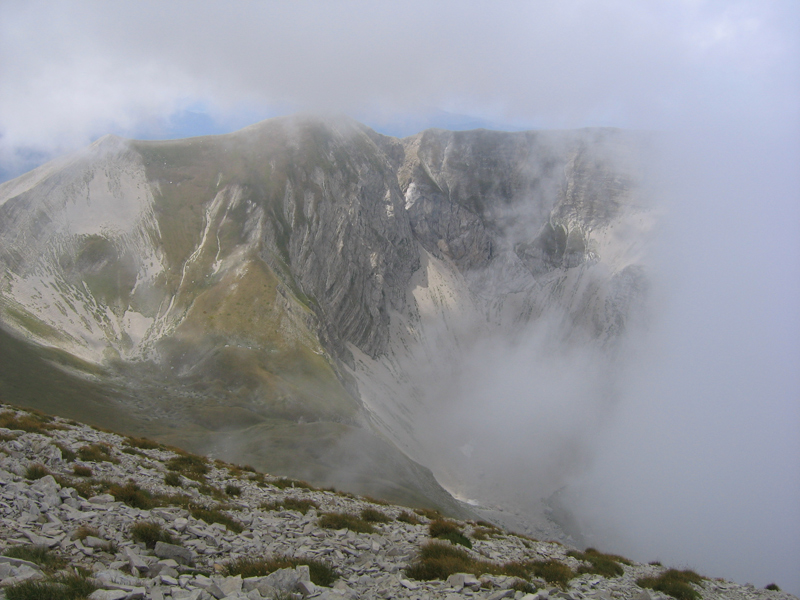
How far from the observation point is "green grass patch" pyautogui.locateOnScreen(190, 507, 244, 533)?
1417 cm

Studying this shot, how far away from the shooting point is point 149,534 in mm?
11328

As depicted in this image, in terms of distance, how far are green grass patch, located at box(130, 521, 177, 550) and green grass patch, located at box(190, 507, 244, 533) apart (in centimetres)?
251

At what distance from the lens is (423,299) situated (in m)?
197

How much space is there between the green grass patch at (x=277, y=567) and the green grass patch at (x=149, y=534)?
173 cm

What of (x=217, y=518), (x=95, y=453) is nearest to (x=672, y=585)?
(x=217, y=518)

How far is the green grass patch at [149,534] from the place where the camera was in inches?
440

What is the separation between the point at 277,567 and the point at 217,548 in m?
2.34

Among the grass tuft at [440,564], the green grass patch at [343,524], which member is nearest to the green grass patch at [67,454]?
the green grass patch at [343,524]

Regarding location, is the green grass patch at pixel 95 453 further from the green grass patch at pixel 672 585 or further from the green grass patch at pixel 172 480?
the green grass patch at pixel 672 585

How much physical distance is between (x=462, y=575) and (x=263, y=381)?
8619cm

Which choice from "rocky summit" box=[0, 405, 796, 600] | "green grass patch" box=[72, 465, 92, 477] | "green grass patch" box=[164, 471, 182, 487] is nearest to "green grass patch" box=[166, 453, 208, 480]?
"rocky summit" box=[0, 405, 796, 600]

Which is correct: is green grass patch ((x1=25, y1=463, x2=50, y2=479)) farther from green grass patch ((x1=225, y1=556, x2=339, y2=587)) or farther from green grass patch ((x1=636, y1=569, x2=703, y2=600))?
green grass patch ((x1=636, y1=569, x2=703, y2=600))

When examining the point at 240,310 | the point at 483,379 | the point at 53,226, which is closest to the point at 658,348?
the point at 483,379

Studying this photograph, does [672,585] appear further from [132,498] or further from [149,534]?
[132,498]
